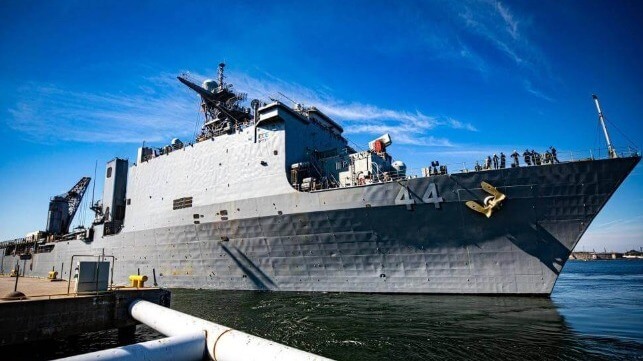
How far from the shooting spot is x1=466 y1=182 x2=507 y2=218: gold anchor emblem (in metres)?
13.9

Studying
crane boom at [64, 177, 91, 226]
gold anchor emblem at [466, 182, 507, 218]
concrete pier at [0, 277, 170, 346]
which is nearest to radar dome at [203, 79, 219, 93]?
concrete pier at [0, 277, 170, 346]

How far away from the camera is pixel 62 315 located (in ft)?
27.9

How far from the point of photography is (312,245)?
55.4ft

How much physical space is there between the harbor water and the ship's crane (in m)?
32.3

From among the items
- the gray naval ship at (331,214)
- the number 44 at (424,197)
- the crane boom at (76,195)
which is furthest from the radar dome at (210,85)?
the crane boom at (76,195)

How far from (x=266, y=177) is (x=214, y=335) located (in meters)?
13.0

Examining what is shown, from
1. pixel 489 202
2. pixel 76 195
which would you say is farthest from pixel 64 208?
pixel 489 202

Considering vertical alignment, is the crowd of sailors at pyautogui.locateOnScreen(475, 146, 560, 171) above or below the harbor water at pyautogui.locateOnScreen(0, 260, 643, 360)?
above

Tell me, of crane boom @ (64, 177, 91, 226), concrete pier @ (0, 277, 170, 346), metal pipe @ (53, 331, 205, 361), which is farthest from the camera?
crane boom @ (64, 177, 91, 226)

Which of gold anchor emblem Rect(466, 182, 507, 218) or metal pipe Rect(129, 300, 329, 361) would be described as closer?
metal pipe Rect(129, 300, 329, 361)

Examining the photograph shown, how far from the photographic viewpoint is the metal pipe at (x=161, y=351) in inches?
215

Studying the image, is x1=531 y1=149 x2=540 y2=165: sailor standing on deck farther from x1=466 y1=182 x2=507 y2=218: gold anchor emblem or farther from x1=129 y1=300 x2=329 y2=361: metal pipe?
x1=129 y1=300 x2=329 y2=361: metal pipe

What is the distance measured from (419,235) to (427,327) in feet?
17.3

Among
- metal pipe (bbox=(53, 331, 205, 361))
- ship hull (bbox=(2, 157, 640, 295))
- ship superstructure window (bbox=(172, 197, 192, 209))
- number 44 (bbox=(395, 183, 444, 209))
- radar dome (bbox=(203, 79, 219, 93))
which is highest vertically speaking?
radar dome (bbox=(203, 79, 219, 93))
